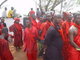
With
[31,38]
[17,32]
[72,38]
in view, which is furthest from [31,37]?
[17,32]

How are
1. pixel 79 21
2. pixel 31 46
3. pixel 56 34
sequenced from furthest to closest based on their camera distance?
pixel 31 46
pixel 79 21
pixel 56 34

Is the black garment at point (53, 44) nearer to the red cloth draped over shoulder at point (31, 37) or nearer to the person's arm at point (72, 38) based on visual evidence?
the person's arm at point (72, 38)

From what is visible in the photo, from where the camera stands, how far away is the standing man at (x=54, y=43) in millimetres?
5848

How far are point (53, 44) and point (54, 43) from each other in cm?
4

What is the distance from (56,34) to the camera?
230 inches

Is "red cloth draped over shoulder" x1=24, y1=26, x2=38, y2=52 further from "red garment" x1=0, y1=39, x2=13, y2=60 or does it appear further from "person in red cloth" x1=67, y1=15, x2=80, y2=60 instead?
"person in red cloth" x1=67, y1=15, x2=80, y2=60

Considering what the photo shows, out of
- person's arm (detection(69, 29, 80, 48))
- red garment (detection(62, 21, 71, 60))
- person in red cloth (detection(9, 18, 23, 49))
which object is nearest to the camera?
person's arm (detection(69, 29, 80, 48))

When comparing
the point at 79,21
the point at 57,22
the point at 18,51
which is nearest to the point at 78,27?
the point at 79,21

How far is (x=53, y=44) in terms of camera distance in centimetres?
590

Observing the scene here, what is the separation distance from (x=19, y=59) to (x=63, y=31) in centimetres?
382

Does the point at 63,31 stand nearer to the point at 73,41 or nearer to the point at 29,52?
the point at 73,41

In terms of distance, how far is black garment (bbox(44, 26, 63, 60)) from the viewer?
19.2 feet

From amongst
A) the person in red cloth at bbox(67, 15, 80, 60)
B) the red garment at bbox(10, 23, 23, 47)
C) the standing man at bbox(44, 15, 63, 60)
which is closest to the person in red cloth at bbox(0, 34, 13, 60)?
the standing man at bbox(44, 15, 63, 60)

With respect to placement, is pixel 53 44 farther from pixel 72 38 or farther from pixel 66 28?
pixel 66 28
